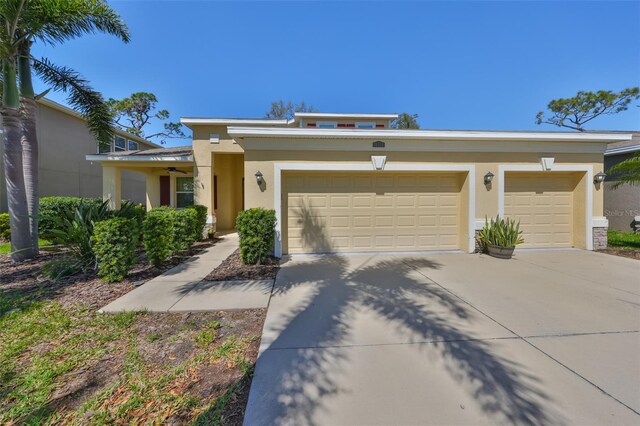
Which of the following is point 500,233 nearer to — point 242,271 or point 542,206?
point 542,206

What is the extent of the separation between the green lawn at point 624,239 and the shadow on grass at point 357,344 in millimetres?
7817

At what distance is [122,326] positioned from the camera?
3453 mm

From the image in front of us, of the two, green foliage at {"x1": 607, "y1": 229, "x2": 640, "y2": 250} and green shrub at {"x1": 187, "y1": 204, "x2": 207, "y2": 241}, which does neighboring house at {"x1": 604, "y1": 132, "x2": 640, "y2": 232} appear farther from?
green shrub at {"x1": 187, "y1": 204, "x2": 207, "y2": 241}

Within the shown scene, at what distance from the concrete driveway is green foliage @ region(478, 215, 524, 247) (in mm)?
1826

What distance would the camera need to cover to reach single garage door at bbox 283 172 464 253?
7484 millimetres

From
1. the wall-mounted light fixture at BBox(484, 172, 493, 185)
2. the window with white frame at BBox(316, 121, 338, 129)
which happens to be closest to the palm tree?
the window with white frame at BBox(316, 121, 338, 129)

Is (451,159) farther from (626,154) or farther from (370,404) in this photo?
(626,154)

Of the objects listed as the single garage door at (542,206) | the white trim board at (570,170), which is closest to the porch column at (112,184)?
the white trim board at (570,170)

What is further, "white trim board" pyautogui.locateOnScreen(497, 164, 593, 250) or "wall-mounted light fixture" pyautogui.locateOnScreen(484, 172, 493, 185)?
"white trim board" pyautogui.locateOnScreen(497, 164, 593, 250)

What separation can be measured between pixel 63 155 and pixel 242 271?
14.0 metres

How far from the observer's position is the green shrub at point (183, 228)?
23.8ft

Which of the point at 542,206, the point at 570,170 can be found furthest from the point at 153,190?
the point at 570,170

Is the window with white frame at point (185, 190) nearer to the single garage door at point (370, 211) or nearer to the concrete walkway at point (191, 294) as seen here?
the single garage door at point (370, 211)

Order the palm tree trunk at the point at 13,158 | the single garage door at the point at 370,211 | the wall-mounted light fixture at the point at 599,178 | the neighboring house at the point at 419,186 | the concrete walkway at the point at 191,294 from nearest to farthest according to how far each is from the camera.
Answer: the concrete walkway at the point at 191,294, the palm tree trunk at the point at 13,158, the neighboring house at the point at 419,186, the single garage door at the point at 370,211, the wall-mounted light fixture at the point at 599,178
